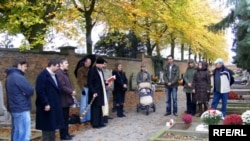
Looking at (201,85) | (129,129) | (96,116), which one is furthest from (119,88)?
(129,129)

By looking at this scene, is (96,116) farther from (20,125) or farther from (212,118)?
(212,118)

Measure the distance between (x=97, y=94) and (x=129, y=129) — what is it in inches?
50.5

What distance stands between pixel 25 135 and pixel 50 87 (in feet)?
3.53

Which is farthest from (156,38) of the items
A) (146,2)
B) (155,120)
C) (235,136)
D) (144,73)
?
(235,136)

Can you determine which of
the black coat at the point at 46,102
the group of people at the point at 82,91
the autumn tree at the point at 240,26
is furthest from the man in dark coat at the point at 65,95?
the autumn tree at the point at 240,26

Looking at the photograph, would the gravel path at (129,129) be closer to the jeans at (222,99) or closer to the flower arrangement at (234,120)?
the jeans at (222,99)

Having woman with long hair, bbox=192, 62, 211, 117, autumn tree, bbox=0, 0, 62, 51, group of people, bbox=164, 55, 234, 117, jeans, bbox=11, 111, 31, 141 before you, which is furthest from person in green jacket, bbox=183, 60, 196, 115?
jeans, bbox=11, 111, 31, 141

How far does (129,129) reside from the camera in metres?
10.1

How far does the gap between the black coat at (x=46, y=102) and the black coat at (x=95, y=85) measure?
2572mm

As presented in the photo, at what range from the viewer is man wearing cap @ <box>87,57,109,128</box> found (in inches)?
405

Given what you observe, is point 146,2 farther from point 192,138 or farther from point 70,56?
point 192,138

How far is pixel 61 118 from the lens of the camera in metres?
7.90

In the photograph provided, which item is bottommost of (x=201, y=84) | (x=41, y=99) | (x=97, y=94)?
(x=97, y=94)

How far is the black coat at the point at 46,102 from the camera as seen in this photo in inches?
299
